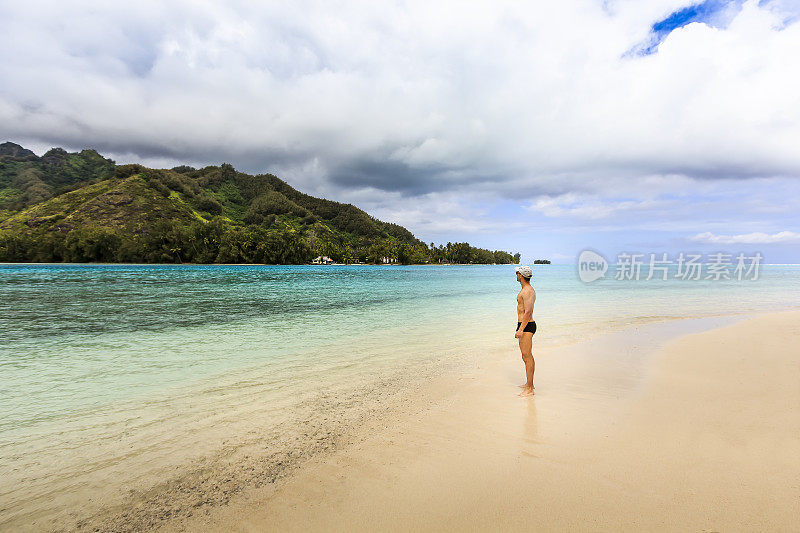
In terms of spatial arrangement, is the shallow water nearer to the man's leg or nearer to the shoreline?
the shoreline

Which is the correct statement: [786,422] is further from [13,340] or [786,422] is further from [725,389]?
[13,340]

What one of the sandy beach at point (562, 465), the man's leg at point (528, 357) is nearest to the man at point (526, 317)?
the man's leg at point (528, 357)

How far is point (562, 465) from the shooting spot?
183 inches

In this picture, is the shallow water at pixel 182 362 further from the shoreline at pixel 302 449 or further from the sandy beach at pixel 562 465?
the sandy beach at pixel 562 465

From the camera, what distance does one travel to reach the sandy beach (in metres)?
3.70

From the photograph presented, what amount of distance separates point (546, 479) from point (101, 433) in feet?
22.8

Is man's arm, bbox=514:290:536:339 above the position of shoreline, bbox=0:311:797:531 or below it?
above

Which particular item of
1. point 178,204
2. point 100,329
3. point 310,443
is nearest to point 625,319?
point 310,443

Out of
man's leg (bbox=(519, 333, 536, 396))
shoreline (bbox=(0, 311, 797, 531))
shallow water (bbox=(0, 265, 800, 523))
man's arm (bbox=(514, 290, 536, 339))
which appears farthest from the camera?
man's leg (bbox=(519, 333, 536, 396))

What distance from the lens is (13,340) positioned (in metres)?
13.4

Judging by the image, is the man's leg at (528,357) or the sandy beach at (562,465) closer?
the sandy beach at (562,465)

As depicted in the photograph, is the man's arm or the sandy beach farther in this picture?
the man's arm

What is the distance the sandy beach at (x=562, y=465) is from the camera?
370cm

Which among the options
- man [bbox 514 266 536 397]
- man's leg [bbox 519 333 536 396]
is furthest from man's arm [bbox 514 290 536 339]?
man's leg [bbox 519 333 536 396]
